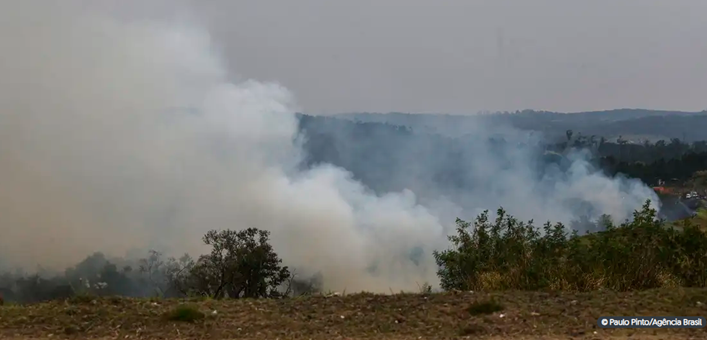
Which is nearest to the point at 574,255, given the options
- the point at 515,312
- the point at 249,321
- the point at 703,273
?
the point at 703,273

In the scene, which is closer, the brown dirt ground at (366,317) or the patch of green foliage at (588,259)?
the brown dirt ground at (366,317)

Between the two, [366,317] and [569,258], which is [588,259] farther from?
[366,317]

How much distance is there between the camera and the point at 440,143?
256 ft

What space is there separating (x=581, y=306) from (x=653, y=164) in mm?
75807

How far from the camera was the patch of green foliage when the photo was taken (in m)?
9.20

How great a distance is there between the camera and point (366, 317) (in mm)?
7559

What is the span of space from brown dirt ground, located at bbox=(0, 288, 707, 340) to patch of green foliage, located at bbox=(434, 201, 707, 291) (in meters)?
0.88

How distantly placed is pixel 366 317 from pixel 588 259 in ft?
13.5

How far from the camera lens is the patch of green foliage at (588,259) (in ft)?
30.2

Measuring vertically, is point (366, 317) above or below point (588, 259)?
below

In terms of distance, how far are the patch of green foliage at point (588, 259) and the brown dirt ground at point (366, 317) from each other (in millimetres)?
881

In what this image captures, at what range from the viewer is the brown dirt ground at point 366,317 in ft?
22.9

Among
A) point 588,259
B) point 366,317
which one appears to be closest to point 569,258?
point 588,259

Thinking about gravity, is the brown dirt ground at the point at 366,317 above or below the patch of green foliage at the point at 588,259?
below
